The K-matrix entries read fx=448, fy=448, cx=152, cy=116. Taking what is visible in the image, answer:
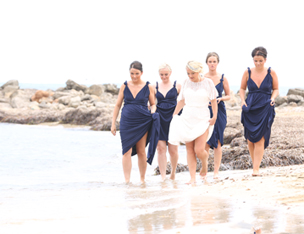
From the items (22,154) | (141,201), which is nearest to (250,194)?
(141,201)

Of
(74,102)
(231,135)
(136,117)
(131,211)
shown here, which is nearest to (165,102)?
(136,117)

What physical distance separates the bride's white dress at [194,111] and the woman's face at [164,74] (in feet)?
3.04

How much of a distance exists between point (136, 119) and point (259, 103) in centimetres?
200

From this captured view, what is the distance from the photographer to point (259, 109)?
697cm

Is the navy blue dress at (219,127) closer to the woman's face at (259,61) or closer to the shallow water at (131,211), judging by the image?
the woman's face at (259,61)

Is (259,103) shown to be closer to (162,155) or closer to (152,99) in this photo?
(152,99)

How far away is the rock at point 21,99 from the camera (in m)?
35.6

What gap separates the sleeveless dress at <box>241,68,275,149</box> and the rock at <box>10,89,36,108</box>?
30333mm

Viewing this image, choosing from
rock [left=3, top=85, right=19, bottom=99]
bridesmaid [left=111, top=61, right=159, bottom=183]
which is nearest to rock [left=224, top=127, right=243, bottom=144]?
bridesmaid [left=111, top=61, right=159, bottom=183]

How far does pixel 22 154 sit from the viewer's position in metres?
14.0

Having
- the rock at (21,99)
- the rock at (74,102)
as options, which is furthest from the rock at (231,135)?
the rock at (21,99)

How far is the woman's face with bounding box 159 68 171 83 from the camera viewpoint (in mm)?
7547

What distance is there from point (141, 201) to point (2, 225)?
1.68 meters

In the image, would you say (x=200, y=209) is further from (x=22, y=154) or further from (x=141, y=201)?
(x=22, y=154)
